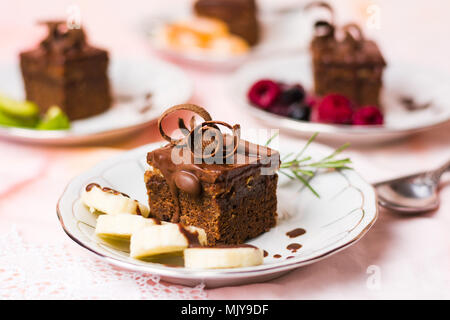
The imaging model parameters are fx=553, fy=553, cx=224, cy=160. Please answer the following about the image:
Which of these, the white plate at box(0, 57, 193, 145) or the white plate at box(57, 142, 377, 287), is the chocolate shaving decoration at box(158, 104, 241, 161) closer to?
the white plate at box(57, 142, 377, 287)

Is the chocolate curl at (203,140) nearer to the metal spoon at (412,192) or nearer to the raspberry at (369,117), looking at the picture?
the metal spoon at (412,192)

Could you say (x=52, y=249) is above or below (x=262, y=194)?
below

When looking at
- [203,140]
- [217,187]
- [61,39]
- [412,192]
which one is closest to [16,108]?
[61,39]

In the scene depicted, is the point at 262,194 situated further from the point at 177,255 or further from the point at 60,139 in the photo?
the point at 60,139

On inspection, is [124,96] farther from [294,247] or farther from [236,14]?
[294,247]

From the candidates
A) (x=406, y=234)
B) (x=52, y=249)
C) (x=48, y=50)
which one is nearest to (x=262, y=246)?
(x=406, y=234)

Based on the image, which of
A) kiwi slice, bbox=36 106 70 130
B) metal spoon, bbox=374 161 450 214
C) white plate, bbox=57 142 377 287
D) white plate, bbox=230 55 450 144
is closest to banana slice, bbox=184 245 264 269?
white plate, bbox=57 142 377 287

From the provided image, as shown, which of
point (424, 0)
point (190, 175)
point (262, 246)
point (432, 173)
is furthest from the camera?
point (424, 0)

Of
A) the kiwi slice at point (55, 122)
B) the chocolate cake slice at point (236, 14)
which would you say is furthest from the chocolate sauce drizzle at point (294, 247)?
the chocolate cake slice at point (236, 14)
